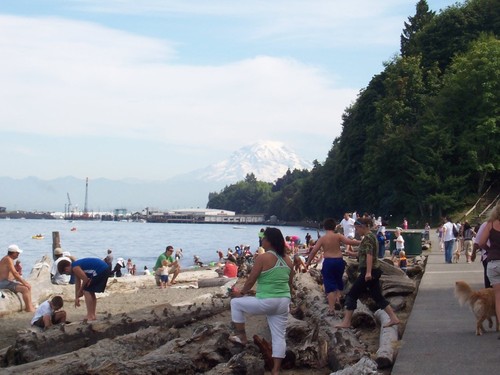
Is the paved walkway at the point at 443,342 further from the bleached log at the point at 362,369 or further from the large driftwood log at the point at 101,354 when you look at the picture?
the large driftwood log at the point at 101,354

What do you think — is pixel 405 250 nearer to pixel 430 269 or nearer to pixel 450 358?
pixel 430 269

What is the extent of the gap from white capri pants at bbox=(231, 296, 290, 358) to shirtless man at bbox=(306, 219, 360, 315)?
3014mm

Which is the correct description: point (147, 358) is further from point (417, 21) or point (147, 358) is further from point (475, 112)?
point (417, 21)

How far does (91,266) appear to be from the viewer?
1452cm

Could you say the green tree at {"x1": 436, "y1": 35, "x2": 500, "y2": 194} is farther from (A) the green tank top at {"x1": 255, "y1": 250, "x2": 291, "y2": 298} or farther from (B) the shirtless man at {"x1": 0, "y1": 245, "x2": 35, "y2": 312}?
(A) the green tank top at {"x1": 255, "y1": 250, "x2": 291, "y2": 298}

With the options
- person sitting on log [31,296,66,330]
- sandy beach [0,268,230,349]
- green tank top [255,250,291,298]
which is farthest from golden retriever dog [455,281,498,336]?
sandy beach [0,268,230,349]

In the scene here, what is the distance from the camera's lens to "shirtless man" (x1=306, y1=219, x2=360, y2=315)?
13273 mm

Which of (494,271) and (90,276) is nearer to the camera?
(494,271)

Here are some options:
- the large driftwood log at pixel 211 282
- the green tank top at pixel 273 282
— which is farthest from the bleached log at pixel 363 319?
the large driftwood log at pixel 211 282

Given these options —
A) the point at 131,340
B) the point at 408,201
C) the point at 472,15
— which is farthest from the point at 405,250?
the point at 472,15

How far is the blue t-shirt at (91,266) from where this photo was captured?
14461 mm

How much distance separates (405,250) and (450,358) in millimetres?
19930

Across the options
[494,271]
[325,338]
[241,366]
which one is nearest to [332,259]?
[325,338]

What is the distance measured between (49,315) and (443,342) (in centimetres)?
658
